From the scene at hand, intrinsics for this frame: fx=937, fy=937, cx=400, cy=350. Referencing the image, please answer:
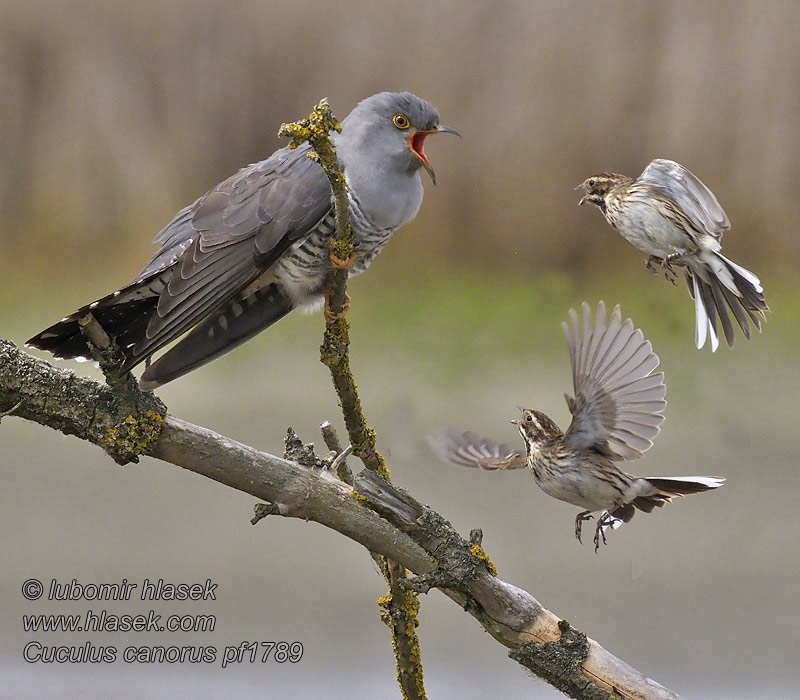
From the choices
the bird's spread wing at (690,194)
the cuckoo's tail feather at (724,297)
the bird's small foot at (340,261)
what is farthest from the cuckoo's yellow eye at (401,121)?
the cuckoo's tail feather at (724,297)

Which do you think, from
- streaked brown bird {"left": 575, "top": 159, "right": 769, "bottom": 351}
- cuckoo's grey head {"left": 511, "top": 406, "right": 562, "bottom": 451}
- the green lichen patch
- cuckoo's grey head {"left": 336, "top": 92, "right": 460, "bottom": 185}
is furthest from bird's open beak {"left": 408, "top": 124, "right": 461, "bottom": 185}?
the green lichen patch

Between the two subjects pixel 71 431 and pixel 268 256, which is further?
pixel 268 256

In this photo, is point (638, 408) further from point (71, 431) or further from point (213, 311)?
point (71, 431)

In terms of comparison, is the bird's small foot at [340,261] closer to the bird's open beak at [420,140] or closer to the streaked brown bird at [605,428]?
the bird's open beak at [420,140]

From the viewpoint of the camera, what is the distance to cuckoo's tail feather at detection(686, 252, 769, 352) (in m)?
1.19

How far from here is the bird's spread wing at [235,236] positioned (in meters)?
1.38

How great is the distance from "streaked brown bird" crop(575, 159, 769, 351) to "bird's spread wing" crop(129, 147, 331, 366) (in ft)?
1.54

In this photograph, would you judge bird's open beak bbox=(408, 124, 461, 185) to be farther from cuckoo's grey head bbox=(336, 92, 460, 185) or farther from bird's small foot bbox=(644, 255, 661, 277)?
bird's small foot bbox=(644, 255, 661, 277)

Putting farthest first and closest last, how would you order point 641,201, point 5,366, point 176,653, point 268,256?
point 176,653 → point 268,256 → point 641,201 → point 5,366

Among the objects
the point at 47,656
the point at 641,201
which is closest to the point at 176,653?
the point at 47,656

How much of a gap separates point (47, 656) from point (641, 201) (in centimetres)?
159

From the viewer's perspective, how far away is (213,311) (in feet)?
4.59

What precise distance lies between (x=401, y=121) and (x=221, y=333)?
1.49 ft

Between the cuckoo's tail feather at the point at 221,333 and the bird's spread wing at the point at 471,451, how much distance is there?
0.36 metres
